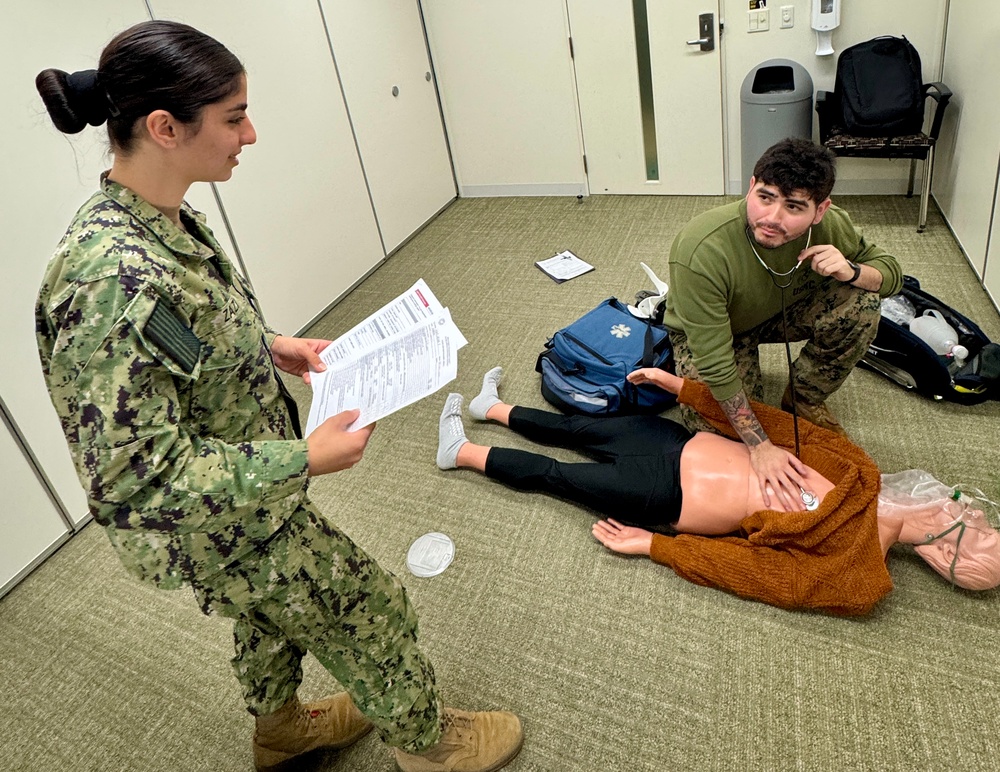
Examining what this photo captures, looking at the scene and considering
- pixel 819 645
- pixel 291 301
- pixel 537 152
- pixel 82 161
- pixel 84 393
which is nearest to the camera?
pixel 84 393

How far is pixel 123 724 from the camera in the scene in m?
1.71

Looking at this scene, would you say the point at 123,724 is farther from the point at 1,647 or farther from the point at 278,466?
the point at 278,466

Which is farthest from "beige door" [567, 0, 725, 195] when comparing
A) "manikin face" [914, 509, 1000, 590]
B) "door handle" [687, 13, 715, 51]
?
"manikin face" [914, 509, 1000, 590]

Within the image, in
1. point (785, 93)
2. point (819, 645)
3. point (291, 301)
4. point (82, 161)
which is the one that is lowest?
point (819, 645)

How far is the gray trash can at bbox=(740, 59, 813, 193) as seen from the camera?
3.39 metres

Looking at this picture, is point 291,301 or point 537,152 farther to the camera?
point 537,152

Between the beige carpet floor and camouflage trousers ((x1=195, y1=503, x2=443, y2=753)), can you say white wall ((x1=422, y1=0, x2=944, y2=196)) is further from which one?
camouflage trousers ((x1=195, y1=503, x2=443, y2=753))

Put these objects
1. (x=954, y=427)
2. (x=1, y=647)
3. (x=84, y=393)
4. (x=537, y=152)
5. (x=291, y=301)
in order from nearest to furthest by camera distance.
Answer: (x=84, y=393) → (x=1, y=647) → (x=954, y=427) → (x=291, y=301) → (x=537, y=152)

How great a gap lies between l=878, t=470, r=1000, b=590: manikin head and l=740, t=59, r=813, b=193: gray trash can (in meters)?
2.23

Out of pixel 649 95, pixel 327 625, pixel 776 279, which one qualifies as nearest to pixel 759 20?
pixel 649 95

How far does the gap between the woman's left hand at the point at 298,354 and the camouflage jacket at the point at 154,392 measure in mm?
298

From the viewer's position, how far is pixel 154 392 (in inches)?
33.2

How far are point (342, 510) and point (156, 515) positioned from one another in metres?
1.42

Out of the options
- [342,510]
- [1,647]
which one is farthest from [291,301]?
[1,647]
